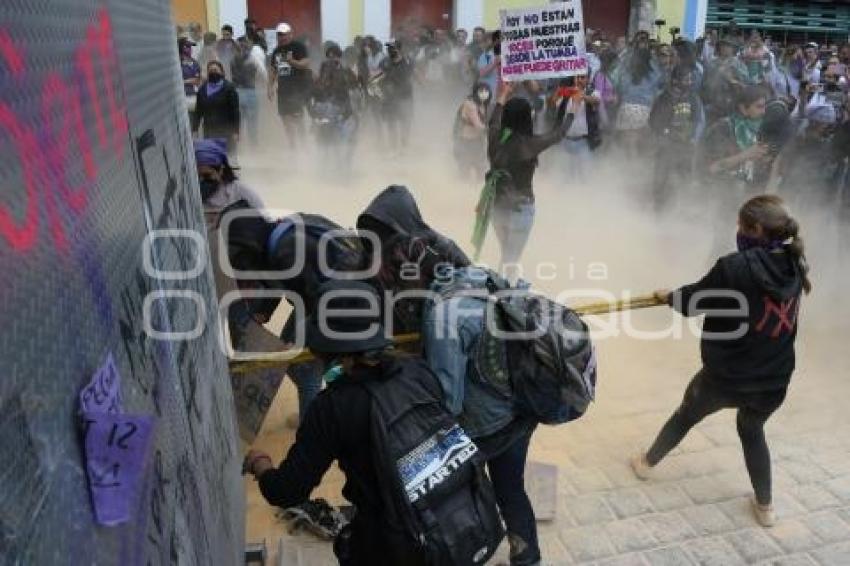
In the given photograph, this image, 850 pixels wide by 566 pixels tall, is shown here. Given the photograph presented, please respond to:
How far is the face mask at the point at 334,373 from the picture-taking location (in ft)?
7.10

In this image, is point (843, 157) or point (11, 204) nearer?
point (11, 204)

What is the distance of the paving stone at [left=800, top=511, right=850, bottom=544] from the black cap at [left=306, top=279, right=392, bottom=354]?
253 centimetres

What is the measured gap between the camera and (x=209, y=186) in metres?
3.74

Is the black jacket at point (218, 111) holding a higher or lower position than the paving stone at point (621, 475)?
Result: higher

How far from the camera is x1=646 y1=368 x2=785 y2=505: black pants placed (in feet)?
11.3

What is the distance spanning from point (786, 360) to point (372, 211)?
1875mm

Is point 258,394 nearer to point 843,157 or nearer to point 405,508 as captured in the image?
point 405,508

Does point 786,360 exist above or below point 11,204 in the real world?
below

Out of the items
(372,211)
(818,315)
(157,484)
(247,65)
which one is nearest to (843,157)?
(818,315)

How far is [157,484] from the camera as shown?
1.44m

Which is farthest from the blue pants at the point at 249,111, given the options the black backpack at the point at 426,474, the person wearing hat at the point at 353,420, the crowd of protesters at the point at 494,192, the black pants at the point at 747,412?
the black backpack at the point at 426,474

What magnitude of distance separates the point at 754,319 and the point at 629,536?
110cm

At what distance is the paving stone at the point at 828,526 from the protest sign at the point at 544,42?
4204 mm

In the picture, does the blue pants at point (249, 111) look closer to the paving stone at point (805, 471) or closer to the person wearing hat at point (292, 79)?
the person wearing hat at point (292, 79)
